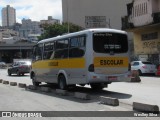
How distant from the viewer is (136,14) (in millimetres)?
42094

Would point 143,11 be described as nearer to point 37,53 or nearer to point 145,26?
point 145,26

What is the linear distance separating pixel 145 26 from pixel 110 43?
22.9 m

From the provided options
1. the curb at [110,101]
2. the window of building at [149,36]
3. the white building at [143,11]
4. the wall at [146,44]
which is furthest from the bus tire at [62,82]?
the window of building at [149,36]

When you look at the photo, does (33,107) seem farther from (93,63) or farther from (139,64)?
(139,64)

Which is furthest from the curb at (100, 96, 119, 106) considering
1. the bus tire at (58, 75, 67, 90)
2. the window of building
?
the window of building

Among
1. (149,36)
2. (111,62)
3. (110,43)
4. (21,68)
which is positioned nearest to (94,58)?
(111,62)

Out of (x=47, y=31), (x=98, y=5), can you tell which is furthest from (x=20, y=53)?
(x=47, y=31)

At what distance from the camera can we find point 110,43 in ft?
55.1

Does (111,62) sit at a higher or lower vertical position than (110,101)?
higher

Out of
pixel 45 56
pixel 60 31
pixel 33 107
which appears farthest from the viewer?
pixel 60 31

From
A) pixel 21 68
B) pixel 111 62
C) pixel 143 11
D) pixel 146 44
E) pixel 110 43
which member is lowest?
pixel 21 68

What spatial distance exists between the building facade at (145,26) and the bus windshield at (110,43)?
19.9 metres

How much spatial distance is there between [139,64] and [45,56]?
16914 millimetres

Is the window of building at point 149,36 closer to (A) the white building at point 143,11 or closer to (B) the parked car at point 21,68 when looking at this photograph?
(A) the white building at point 143,11
